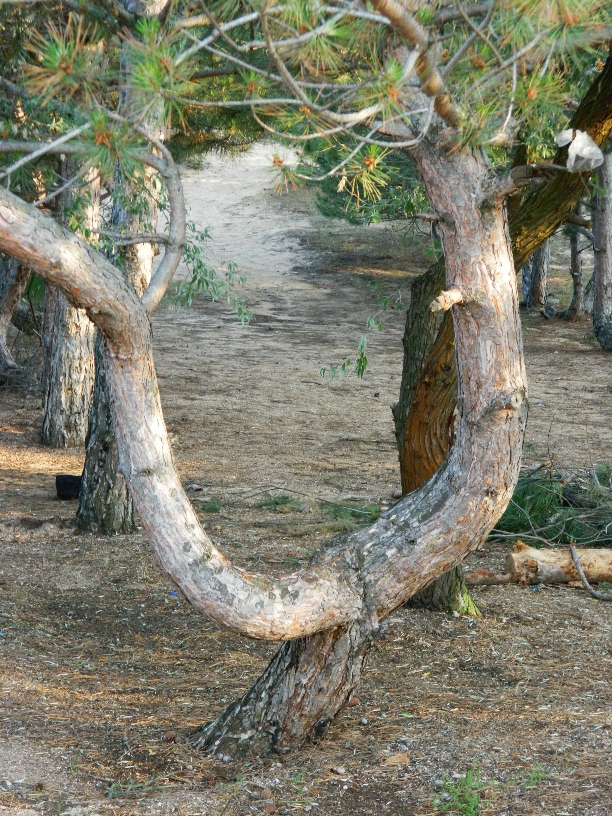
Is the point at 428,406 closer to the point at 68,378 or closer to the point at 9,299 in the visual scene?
the point at 68,378

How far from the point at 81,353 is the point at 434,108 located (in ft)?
19.4

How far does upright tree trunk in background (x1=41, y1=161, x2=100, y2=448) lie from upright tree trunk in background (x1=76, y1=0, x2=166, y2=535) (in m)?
2.13

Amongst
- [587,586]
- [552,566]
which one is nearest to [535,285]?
[552,566]

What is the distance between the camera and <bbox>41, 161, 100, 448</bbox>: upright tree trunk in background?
8039 millimetres

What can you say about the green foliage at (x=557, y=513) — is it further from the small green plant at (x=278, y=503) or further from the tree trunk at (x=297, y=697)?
the tree trunk at (x=297, y=697)

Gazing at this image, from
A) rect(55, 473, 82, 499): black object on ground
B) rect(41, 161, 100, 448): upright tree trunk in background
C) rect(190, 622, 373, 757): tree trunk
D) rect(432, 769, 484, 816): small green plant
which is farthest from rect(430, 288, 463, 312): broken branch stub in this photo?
rect(41, 161, 100, 448): upright tree trunk in background

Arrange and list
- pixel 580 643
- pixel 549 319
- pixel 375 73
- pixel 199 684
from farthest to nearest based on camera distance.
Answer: pixel 549 319 → pixel 580 643 → pixel 199 684 → pixel 375 73

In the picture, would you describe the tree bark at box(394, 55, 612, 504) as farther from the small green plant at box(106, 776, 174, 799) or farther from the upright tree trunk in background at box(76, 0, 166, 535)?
the small green plant at box(106, 776, 174, 799)

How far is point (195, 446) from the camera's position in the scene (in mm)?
8320

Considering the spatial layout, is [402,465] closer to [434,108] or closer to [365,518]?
[365,518]

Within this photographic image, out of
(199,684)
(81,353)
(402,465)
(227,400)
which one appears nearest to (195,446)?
(81,353)

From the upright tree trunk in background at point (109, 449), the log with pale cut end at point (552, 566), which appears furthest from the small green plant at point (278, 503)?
the log with pale cut end at point (552, 566)

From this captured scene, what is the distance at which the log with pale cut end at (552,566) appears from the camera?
516cm

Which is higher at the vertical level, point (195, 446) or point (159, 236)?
point (159, 236)
